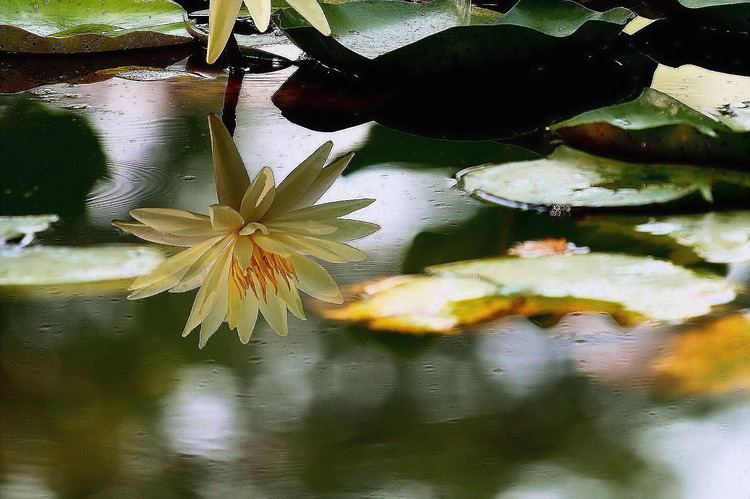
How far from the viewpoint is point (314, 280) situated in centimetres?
66

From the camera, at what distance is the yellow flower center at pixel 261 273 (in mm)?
636

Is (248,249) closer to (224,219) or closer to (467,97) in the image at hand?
(224,219)

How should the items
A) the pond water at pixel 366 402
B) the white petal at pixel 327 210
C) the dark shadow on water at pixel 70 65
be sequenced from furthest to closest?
the dark shadow on water at pixel 70 65, the white petal at pixel 327 210, the pond water at pixel 366 402

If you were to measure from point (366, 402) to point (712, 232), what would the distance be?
1.42ft

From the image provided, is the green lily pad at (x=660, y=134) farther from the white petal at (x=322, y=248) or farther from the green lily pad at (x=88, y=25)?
the green lily pad at (x=88, y=25)

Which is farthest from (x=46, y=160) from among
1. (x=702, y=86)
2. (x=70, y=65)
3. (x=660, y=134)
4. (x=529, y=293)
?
(x=702, y=86)

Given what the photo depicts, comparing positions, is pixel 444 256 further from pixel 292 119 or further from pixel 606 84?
pixel 606 84

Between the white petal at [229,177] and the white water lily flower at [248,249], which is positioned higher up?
the white petal at [229,177]

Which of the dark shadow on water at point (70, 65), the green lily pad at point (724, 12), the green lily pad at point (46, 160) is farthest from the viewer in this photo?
the green lily pad at point (724, 12)

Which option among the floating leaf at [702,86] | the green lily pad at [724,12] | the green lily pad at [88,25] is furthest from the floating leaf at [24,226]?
the green lily pad at [724,12]

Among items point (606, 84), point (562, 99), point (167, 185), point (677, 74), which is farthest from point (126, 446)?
point (677, 74)

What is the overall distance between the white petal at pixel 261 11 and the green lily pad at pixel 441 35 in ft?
1.34

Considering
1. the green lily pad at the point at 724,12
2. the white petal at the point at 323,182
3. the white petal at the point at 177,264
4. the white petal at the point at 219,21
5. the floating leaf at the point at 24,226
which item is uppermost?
the white petal at the point at 219,21

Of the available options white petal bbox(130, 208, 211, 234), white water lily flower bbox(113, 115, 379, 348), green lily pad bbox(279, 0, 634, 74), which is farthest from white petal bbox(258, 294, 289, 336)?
green lily pad bbox(279, 0, 634, 74)
